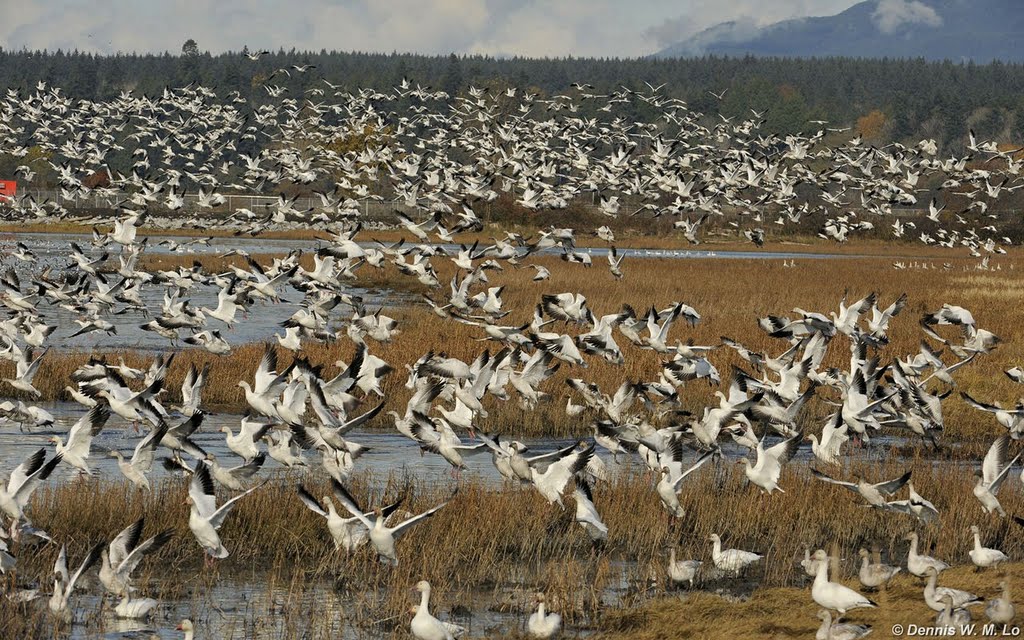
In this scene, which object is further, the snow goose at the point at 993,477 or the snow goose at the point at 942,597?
the snow goose at the point at 993,477

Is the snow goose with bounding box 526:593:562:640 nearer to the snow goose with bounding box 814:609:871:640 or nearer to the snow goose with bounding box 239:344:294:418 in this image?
the snow goose with bounding box 814:609:871:640

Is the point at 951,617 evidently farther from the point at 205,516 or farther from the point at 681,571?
the point at 205,516

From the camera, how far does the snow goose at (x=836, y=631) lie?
10.1 meters

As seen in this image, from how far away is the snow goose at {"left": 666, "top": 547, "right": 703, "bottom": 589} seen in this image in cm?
1238

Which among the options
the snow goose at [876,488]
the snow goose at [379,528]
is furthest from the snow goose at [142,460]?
the snow goose at [876,488]

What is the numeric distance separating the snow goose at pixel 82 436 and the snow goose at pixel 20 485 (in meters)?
1.51

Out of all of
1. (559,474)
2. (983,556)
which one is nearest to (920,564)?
(983,556)

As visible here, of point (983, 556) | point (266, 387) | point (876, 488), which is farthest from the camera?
point (266, 387)

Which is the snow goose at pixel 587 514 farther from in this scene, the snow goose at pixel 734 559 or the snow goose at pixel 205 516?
the snow goose at pixel 205 516

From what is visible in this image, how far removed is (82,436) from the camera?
1362cm

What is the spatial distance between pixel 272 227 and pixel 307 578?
71.8 metres

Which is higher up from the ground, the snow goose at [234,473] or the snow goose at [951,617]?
the snow goose at [951,617]

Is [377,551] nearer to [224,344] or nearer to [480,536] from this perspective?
[480,536]

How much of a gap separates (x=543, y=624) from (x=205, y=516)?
318 cm
